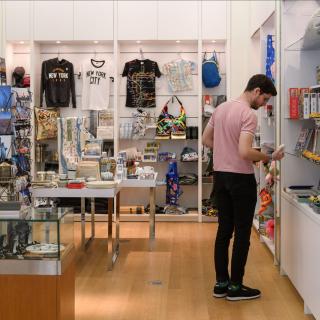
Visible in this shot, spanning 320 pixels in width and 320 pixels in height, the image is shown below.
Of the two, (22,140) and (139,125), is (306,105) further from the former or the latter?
(139,125)

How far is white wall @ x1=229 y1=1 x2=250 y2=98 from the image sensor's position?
795 centimetres

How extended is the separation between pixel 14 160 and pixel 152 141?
153 inches

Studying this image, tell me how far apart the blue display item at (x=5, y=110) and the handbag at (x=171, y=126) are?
3.77 meters

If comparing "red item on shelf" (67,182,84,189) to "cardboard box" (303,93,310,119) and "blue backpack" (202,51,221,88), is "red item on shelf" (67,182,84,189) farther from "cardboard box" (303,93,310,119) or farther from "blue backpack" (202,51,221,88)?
"blue backpack" (202,51,221,88)

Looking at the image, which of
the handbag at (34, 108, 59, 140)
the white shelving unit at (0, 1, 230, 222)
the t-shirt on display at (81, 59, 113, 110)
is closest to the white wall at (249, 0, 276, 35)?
the white shelving unit at (0, 1, 230, 222)

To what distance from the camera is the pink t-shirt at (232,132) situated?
4.22m

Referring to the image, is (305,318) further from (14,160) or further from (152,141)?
(152,141)

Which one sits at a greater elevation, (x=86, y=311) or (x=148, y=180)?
(x=148, y=180)

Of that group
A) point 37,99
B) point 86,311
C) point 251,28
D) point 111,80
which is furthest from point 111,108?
point 86,311

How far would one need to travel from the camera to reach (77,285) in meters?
4.86

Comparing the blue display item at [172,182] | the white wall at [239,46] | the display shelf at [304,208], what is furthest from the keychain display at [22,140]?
the white wall at [239,46]

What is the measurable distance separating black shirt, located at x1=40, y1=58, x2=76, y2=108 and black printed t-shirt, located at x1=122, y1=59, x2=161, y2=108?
0.82 meters

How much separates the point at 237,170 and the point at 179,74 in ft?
13.9

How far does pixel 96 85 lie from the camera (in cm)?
828
